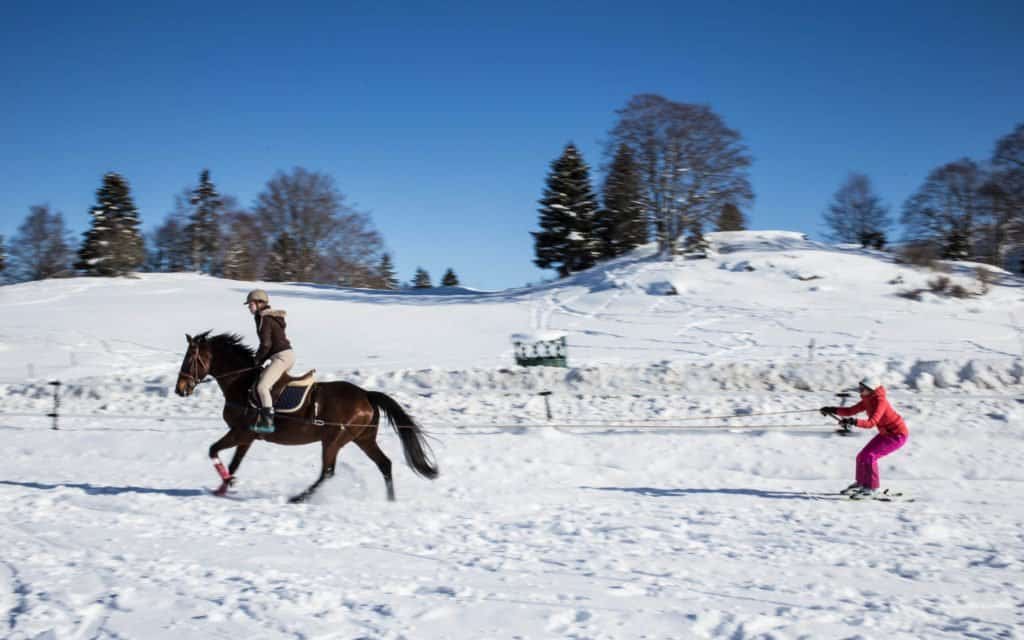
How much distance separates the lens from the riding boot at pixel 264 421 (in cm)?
866

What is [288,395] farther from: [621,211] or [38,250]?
[38,250]

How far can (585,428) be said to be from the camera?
513 inches

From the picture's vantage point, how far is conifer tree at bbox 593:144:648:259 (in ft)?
137

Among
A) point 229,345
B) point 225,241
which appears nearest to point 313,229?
point 225,241

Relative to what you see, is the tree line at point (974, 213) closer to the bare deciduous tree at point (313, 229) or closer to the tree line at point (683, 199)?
the tree line at point (683, 199)

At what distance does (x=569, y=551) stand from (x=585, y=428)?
6.56m

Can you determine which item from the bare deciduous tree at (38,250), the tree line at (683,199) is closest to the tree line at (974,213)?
the tree line at (683,199)

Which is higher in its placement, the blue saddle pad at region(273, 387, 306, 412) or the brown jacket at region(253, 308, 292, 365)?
the brown jacket at region(253, 308, 292, 365)

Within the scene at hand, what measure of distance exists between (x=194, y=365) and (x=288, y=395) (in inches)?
58.0

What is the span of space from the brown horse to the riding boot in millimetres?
109

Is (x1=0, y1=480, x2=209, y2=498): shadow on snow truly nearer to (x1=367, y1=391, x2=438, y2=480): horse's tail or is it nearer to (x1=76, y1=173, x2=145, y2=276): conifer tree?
(x1=367, y1=391, x2=438, y2=480): horse's tail

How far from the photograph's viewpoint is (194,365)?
917cm

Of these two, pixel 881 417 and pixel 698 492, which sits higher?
pixel 881 417

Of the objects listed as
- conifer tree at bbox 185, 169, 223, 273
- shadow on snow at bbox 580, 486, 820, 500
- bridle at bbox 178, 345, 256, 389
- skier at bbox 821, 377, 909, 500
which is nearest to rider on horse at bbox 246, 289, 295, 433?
bridle at bbox 178, 345, 256, 389
